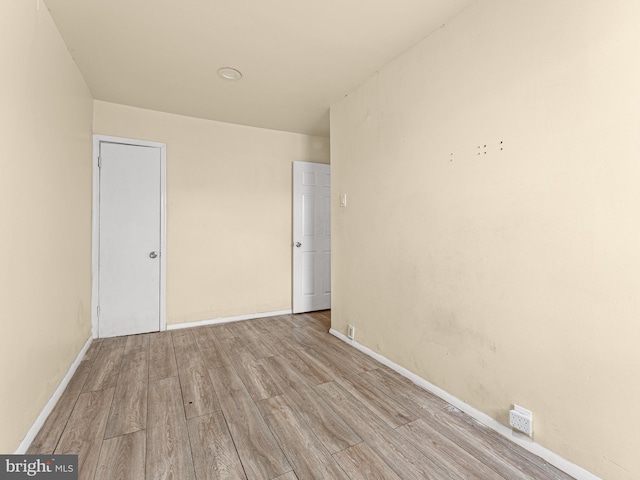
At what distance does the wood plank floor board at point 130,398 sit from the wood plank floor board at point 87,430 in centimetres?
5

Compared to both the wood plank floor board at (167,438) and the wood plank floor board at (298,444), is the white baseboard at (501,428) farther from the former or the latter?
the wood plank floor board at (167,438)

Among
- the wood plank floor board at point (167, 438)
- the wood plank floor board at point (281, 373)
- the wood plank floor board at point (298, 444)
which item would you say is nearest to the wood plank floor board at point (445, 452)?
the wood plank floor board at point (298, 444)

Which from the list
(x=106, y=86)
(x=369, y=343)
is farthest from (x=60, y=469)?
(x=106, y=86)

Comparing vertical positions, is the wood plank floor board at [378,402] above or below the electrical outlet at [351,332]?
below

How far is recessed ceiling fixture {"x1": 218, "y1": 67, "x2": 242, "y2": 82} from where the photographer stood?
99.9 inches

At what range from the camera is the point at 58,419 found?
1.80 metres

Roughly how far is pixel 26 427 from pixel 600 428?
2802 millimetres

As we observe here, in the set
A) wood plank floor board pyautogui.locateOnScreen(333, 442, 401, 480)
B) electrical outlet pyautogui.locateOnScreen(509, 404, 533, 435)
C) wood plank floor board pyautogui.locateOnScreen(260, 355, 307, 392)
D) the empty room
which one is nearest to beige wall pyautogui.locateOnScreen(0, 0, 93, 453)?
the empty room

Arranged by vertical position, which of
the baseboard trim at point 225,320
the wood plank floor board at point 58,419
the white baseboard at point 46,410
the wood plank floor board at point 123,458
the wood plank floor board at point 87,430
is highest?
the baseboard trim at point 225,320

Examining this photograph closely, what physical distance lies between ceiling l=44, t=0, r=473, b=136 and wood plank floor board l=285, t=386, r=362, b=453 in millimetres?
2536

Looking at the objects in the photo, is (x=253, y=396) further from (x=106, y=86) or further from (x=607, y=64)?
(x=106, y=86)

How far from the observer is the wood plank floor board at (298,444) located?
1.43 m

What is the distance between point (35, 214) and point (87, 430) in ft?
4.18

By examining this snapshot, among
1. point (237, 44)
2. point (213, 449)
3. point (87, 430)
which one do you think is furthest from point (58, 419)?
point (237, 44)
